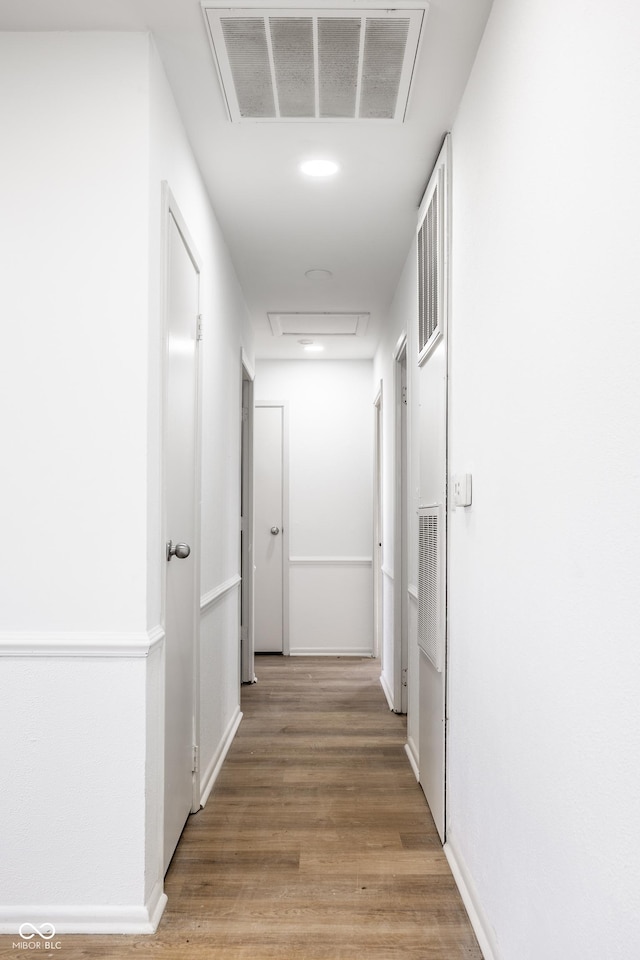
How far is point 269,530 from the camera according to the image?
20.0ft

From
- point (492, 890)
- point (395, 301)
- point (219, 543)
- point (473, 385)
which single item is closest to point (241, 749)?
point (219, 543)

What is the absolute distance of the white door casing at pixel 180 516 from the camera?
223 centimetres

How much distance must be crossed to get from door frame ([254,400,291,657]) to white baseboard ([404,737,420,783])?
2.49 meters

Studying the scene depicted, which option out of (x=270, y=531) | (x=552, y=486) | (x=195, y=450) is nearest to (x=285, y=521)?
(x=270, y=531)

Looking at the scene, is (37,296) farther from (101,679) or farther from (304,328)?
(304,328)

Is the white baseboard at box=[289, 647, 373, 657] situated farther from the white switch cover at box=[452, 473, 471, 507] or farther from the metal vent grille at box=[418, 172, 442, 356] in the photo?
the white switch cover at box=[452, 473, 471, 507]

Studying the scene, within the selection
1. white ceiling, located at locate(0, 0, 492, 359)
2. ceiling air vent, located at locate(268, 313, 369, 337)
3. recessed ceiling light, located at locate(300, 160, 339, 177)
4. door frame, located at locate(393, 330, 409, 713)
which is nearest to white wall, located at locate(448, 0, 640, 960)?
white ceiling, located at locate(0, 0, 492, 359)

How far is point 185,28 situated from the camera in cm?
198

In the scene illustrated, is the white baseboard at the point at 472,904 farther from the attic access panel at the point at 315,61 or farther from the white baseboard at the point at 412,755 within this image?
the attic access panel at the point at 315,61

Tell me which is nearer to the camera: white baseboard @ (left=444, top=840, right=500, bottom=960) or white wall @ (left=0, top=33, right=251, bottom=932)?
white baseboard @ (left=444, top=840, right=500, bottom=960)

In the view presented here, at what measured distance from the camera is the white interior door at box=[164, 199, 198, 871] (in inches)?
88.4

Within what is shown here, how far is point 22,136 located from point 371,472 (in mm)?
4401

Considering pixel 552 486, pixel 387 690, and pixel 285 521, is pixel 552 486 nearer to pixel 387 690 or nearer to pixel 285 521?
pixel 387 690

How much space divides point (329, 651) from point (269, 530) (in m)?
1.14
